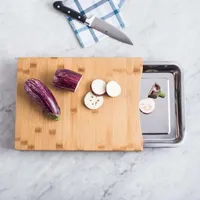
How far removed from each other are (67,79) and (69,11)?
7.9 inches

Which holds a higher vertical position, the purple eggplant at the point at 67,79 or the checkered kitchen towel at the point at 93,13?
the checkered kitchen towel at the point at 93,13

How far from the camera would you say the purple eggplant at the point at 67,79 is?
1.02 meters

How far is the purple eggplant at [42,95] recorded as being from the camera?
101 centimetres

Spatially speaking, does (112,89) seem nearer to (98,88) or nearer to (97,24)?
(98,88)

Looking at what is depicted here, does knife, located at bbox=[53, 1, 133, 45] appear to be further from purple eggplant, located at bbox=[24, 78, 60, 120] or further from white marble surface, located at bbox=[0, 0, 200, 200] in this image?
purple eggplant, located at bbox=[24, 78, 60, 120]

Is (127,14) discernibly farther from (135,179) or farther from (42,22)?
(135,179)

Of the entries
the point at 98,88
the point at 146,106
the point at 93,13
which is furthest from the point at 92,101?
the point at 93,13

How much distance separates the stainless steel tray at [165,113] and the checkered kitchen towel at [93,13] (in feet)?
0.46

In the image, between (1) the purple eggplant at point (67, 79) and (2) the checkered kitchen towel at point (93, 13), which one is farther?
Result: (2) the checkered kitchen towel at point (93, 13)

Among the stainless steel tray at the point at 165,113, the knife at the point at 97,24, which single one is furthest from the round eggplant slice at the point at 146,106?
the knife at the point at 97,24

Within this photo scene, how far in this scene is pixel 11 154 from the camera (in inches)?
43.3

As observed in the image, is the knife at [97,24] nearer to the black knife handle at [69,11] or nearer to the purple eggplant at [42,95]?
the black knife handle at [69,11]

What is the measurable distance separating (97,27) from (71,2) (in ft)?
0.31

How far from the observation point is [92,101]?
1040mm
